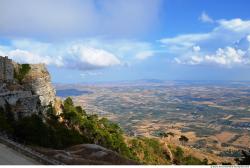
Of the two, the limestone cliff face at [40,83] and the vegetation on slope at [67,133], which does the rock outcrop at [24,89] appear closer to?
the limestone cliff face at [40,83]

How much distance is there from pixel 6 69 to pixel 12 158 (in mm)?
32494

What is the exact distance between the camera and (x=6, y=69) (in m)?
65.3

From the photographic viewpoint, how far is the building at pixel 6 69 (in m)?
64.4

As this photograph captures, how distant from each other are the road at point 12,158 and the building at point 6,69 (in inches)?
1097

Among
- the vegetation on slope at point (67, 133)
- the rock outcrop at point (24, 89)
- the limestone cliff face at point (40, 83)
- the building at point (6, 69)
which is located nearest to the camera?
the vegetation on slope at point (67, 133)

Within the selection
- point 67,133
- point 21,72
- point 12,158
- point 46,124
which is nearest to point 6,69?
point 21,72

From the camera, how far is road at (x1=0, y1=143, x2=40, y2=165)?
34.2 meters

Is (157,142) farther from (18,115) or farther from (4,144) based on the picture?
(4,144)

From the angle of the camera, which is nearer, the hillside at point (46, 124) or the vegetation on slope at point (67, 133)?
the hillside at point (46, 124)

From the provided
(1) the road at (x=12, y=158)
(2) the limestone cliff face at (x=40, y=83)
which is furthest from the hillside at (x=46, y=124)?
(1) the road at (x=12, y=158)

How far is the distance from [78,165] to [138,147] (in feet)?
230

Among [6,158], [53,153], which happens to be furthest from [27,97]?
[6,158]

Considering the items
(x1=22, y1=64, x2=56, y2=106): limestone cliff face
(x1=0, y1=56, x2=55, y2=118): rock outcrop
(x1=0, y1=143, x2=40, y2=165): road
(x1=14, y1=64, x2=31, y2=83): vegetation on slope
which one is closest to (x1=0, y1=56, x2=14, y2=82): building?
(x1=0, y1=56, x2=55, y2=118): rock outcrop

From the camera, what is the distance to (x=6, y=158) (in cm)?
3528
